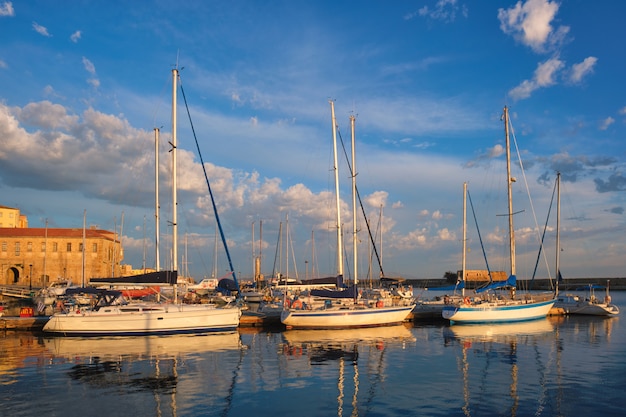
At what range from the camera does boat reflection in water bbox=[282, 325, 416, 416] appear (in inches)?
672

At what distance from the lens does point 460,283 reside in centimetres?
4731

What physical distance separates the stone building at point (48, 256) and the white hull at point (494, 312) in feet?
214

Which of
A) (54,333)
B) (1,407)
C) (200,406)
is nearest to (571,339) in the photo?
(200,406)

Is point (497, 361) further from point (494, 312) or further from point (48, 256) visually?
point (48, 256)

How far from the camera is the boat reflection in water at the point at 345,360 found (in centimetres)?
1708

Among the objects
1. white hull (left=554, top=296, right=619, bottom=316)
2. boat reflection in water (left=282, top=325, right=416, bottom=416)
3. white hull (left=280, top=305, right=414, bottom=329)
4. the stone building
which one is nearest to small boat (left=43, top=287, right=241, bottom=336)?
white hull (left=280, top=305, right=414, bottom=329)

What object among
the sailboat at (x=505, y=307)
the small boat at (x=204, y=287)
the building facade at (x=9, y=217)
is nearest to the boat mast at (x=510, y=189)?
the sailboat at (x=505, y=307)

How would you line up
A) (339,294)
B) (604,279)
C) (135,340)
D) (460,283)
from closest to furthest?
(135,340) → (339,294) → (460,283) → (604,279)

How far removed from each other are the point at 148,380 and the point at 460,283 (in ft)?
114

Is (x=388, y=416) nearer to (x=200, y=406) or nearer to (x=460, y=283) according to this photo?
(x=200, y=406)

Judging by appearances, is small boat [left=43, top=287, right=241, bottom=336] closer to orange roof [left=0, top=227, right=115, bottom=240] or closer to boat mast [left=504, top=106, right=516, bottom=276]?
boat mast [left=504, top=106, right=516, bottom=276]

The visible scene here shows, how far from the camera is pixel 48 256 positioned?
88.3 m

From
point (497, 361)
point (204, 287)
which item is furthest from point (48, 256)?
point (497, 361)

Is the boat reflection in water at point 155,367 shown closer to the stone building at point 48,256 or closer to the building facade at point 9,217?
the stone building at point 48,256
